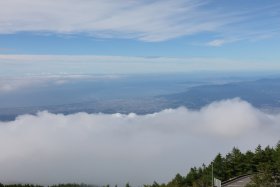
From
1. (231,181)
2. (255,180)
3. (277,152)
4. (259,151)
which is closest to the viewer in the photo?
(255,180)

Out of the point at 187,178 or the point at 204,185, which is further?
the point at 187,178

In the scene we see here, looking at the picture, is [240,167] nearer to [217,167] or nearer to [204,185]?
[217,167]

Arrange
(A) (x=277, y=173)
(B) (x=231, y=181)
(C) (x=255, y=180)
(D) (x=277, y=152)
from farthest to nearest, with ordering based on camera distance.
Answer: (D) (x=277, y=152) < (B) (x=231, y=181) < (A) (x=277, y=173) < (C) (x=255, y=180)

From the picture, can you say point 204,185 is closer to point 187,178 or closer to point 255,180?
point 187,178

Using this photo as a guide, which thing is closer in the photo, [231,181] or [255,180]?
[255,180]

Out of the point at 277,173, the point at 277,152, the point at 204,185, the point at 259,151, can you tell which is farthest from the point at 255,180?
the point at 259,151

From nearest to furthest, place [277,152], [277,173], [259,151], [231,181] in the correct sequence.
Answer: [277,173] → [231,181] → [277,152] → [259,151]

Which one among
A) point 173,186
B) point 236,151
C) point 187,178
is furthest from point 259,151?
point 173,186

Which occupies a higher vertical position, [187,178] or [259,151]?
[259,151]

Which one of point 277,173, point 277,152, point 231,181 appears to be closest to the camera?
point 277,173
